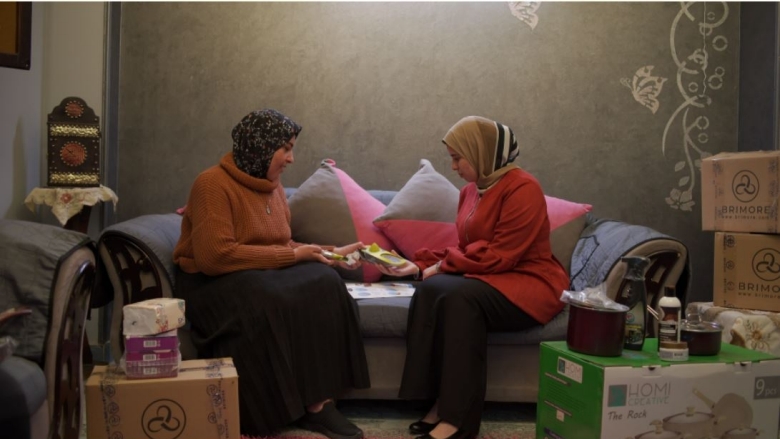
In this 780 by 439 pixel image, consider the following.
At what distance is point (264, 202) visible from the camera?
2.86 metres

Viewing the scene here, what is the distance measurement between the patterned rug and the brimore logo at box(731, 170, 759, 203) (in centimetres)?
111

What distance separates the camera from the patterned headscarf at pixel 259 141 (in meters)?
2.80

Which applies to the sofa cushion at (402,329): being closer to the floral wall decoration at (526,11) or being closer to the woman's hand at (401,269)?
the woman's hand at (401,269)

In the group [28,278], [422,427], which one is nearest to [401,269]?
[422,427]

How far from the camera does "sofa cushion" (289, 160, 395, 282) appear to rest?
326cm

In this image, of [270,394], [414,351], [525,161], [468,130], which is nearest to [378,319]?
[414,351]

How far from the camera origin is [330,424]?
2.60 m

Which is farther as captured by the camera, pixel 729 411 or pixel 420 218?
pixel 420 218

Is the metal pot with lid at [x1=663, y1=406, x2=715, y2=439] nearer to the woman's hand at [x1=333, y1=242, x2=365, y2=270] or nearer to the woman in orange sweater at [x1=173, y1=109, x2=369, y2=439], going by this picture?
the woman in orange sweater at [x1=173, y1=109, x2=369, y2=439]

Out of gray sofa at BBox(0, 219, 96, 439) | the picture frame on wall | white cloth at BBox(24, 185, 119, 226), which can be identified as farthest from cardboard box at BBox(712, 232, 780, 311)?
the picture frame on wall

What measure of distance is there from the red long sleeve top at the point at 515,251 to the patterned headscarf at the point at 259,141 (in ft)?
2.52

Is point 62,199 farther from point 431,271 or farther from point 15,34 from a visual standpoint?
point 431,271

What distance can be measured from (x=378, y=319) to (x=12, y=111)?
5.83 feet

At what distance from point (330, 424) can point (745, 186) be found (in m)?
1.64
